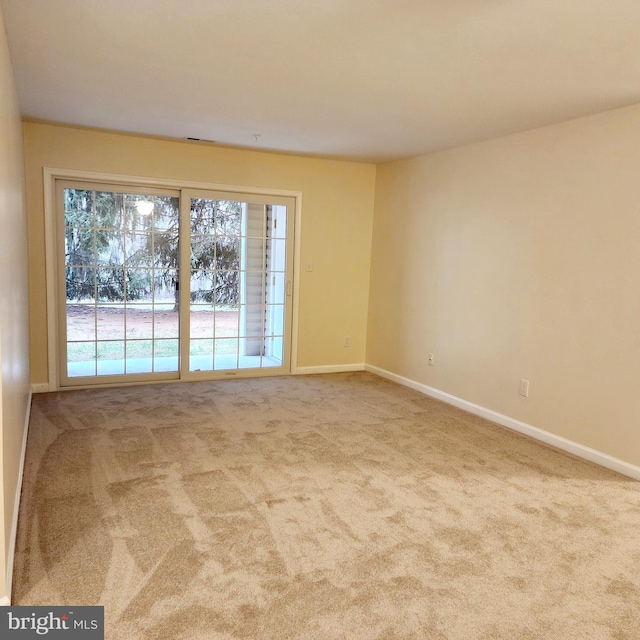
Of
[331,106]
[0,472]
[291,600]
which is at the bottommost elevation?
[291,600]

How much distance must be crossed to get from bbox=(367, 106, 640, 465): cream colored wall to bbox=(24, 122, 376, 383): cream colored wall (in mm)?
567

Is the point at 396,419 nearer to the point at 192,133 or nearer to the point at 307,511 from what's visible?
the point at 307,511

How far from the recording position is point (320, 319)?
589cm

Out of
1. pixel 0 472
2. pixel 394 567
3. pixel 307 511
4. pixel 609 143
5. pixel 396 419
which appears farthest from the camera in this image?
pixel 396 419

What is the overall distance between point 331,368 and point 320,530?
3.56 meters

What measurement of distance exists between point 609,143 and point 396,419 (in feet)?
8.36

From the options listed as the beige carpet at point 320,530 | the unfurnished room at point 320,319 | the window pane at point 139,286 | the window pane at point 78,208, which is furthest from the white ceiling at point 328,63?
the beige carpet at point 320,530

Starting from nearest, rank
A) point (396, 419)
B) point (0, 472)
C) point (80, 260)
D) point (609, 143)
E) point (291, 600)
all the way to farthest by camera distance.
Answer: point (0, 472) < point (291, 600) < point (609, 143) < point (396, 419) < point (80, 260)

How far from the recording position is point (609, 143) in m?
3.40

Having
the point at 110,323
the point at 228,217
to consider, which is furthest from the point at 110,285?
the point at 228,217

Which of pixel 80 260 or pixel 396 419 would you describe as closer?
pixel 396 419

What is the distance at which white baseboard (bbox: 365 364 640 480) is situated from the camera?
11.0 feet

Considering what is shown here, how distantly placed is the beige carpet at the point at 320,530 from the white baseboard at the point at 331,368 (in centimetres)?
169

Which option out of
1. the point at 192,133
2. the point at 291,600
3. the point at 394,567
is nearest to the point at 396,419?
the point at 394,567
